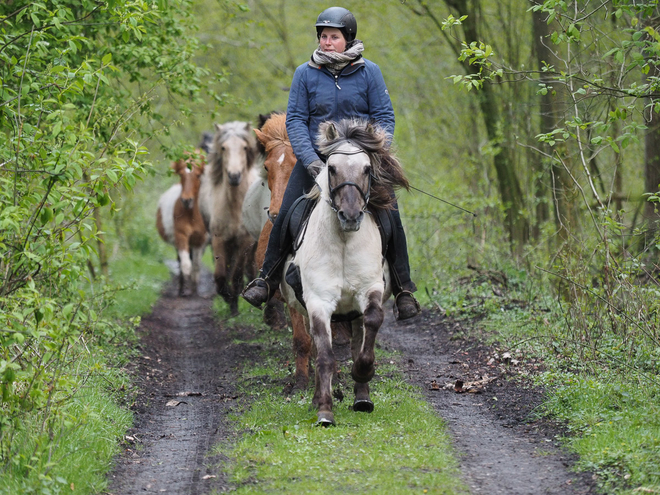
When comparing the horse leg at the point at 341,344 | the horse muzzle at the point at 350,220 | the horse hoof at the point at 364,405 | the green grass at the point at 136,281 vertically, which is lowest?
the green grass at the point at 136,281

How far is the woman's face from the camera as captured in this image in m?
6.86

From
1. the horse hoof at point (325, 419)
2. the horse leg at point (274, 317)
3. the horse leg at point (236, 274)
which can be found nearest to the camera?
the horse hoof at point (325, 419)

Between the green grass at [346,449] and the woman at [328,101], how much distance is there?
3.31ft

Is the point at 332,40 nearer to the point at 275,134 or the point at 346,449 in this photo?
the point at 275,134

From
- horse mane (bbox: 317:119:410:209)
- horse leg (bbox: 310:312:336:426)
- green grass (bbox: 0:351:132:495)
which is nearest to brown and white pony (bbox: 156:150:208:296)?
green grass (bbox: 0:351:132:495)

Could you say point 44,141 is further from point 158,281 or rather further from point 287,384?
→ point 158,281

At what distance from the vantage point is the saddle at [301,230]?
6.44m

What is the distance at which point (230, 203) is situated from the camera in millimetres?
12070

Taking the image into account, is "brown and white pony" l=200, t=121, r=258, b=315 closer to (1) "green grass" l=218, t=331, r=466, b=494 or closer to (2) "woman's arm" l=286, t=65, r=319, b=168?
(2) "woman's arm" l=286, t=65, r=319, b=168

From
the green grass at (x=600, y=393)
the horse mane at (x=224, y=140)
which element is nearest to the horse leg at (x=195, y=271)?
the horse mane at (x=224, y=140)

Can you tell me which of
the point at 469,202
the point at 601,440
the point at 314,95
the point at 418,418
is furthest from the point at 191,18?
the point at 601,440

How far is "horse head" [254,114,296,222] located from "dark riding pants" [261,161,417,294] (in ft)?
1.97

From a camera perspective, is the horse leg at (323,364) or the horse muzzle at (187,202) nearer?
the horse leg at (323,364)

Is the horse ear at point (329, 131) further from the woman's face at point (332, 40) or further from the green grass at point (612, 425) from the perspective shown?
the green grass at point (612, 425)
